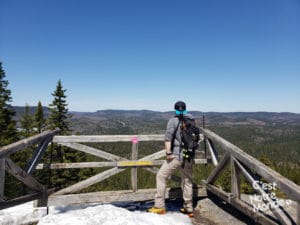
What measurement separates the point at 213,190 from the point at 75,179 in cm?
2412

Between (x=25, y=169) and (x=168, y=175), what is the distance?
3.38 meters

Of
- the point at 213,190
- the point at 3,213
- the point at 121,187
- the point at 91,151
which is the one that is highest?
the point at 91,151

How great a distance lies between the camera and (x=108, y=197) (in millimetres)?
5820

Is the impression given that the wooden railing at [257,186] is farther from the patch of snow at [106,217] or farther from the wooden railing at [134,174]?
the patch of snow at [106,217]

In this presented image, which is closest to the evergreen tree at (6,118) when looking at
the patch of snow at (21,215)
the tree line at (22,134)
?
the tree line at (22,134)

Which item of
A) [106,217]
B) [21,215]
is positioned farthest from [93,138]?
[21,215]

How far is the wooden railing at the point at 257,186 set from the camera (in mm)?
3582

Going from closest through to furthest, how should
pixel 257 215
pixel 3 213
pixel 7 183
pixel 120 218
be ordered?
pixel 257 215, pixel 120 218, pixel 3 213, pixel 7 183

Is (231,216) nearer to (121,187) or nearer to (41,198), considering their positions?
(41,198)

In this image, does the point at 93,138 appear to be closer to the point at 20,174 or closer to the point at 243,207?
the point at 20,174

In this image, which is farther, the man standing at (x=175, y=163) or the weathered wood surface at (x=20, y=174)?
the man standing at (x=175, y=163)

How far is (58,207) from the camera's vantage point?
579 centimetres

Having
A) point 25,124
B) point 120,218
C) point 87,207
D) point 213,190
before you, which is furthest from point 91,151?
point 25,124

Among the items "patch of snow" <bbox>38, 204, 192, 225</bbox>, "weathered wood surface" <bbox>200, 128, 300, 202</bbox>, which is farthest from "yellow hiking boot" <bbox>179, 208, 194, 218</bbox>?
"weathered wood surface" <bbox>200, 128, 300, 202</bbox>
